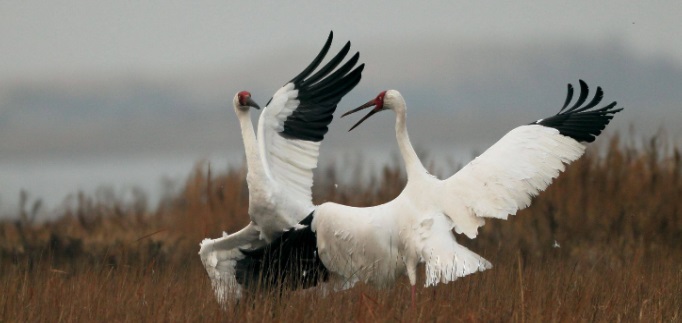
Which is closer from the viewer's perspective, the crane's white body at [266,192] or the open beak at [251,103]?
the crane's white body at [266,192]

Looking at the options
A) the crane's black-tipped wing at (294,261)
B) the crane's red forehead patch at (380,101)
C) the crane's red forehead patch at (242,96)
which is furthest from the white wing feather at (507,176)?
the crane's red forehead patch at (242,96)

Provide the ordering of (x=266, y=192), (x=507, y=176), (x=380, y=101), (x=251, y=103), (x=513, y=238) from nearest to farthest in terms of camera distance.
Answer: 1. (x=507, y=176)
2. (x=266, y=192)
3. (x=380, y=101)
4. (x=251, y=103)
5. (x=513, y=238)

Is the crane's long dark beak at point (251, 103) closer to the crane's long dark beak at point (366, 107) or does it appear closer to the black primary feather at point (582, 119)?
the crane's long dark beak at point (366, 107)

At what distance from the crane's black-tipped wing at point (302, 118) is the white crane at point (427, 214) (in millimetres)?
823

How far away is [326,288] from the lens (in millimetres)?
6227

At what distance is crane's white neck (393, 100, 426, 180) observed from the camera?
6.37m

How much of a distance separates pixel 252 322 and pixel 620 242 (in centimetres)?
554

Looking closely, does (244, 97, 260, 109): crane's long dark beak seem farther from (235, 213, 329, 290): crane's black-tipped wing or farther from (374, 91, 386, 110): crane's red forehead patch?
(235, 213, 329, 290): crane's black-tipped wing

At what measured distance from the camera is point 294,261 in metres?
6.82

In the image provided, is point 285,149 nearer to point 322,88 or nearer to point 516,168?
point 322,88

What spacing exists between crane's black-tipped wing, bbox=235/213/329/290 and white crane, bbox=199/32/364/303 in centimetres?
8

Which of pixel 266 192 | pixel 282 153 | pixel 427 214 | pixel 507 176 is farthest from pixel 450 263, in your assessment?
pixel 282 153

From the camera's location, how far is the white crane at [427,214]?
600cm

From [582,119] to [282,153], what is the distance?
2.15m
